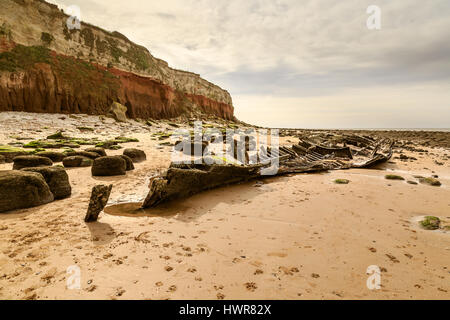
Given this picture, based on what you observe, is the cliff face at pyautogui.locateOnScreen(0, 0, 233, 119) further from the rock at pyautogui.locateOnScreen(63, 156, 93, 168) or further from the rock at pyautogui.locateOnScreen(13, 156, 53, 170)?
the rock at pyautogui.locateOnScreen(13, 156, 53, 170)

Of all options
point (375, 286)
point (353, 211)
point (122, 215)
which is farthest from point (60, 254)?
point (353, 211)

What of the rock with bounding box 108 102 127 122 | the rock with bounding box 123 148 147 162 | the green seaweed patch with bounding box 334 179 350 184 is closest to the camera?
the green seaweed patch with bounding box 334 179 350 184

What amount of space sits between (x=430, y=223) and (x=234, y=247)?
197 inches

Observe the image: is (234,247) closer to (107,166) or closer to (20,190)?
(20,190)

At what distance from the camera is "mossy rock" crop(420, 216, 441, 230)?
5.05m

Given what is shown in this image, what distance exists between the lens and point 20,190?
18.6 ft

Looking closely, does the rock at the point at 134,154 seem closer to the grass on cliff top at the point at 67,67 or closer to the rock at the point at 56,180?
the rock at the point at 56,180

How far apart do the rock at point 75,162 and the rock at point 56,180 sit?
4059mm

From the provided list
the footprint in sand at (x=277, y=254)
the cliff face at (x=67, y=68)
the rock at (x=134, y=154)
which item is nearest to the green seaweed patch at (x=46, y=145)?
the rock at (x=134, y=154)

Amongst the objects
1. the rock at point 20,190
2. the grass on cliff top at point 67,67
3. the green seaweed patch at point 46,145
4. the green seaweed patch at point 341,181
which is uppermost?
the grass on cliff top at point 67,67

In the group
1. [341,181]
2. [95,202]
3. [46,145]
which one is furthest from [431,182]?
[46,145]

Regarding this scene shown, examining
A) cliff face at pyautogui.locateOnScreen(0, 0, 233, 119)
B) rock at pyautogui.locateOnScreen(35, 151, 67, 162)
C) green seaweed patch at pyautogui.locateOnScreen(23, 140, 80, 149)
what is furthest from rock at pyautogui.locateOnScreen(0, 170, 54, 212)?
cliff face at pyautogui.locateOnScreen(0, 0, 233, 119)

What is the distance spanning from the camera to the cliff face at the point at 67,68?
2316 cm

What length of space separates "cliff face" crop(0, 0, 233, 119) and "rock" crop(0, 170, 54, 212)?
24466mm
